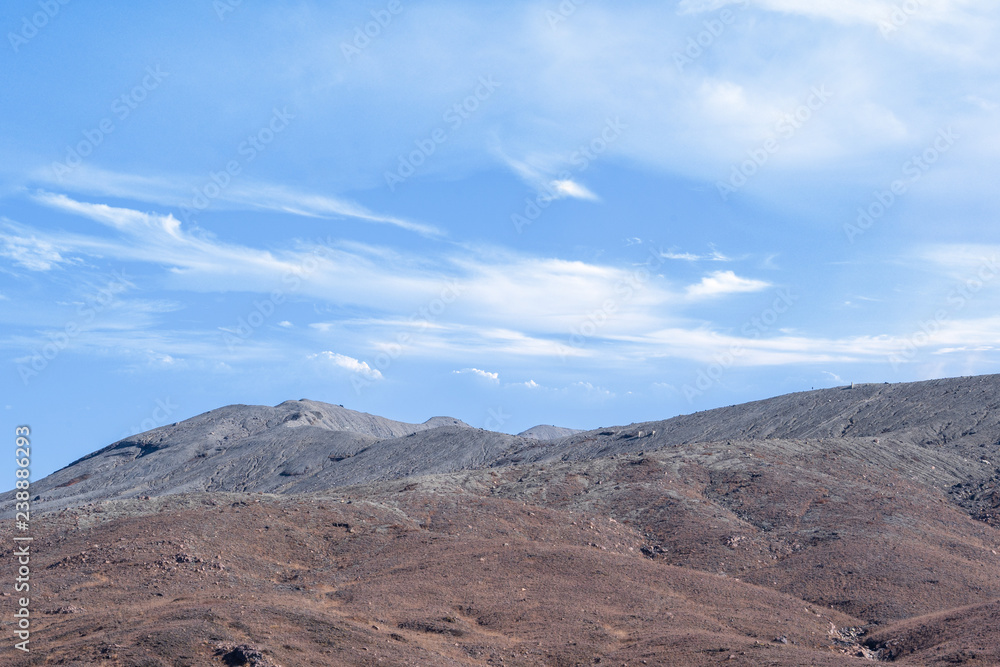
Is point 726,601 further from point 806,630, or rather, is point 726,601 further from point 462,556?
point 462,556

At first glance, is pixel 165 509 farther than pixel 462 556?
Yes

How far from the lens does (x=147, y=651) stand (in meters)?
17.1

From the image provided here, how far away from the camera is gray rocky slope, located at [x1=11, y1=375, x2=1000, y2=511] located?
49312mm

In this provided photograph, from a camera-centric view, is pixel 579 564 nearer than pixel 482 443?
Yes

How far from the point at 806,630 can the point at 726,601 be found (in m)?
2.85

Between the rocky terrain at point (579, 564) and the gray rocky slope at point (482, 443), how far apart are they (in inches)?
18.8

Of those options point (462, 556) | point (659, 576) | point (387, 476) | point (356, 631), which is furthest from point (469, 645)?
point (387, 476)

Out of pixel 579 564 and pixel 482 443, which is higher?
pixel 482 443

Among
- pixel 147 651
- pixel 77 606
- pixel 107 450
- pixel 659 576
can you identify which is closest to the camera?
pixel 147 651

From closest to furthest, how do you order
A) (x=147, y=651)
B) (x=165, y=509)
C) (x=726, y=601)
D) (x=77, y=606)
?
(x=147, y=651), (x=77, y=606), (x=726, y=601), (x=165, y=509)

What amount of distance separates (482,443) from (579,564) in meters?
45.5

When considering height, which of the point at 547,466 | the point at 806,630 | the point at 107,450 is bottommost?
the point at 806,630

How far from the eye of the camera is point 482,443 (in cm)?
7306

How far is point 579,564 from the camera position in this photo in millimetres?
27812
